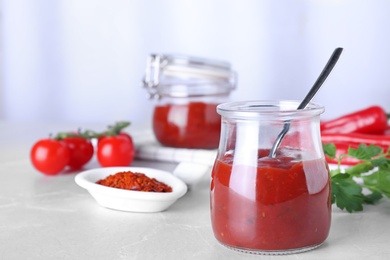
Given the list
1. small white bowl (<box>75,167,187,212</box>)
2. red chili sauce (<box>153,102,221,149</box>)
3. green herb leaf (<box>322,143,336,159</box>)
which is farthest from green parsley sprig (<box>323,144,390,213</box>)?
red chili sauce (<box>153,102,221,149</box>)

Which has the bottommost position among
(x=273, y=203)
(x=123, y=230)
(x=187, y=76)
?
(x=123, y=230)

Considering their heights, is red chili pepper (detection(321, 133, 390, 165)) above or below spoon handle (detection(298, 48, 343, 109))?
below

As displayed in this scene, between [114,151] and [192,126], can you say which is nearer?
[114,151]

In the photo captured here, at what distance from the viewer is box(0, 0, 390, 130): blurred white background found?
330 cm

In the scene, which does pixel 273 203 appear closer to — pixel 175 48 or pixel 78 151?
pixel 78 151

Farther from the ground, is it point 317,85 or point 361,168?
point 317,85

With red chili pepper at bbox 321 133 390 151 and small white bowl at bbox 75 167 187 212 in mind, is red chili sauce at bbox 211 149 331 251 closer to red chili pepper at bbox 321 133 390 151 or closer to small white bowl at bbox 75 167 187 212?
small white bowl at bbox 75 167 187 212

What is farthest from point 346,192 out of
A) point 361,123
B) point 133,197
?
point 361,123

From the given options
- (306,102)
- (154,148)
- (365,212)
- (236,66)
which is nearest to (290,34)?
(236,66)

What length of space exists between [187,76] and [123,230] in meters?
0.91

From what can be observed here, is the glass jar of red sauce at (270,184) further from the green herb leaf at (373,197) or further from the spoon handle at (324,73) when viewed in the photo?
the green herb leaf at (373,197)

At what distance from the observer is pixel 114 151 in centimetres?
190

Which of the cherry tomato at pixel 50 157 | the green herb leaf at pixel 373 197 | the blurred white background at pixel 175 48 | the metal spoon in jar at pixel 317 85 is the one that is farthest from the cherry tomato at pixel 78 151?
the blurred white background at pixel 175 48

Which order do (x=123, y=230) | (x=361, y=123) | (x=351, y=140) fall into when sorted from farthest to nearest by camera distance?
(x=361, y=123)
(x=351, y=140)
(x=123, y=230)
